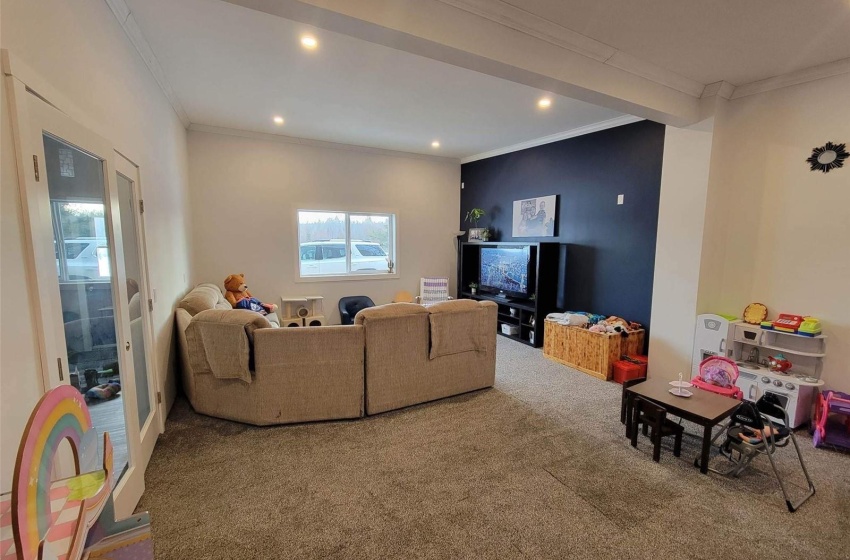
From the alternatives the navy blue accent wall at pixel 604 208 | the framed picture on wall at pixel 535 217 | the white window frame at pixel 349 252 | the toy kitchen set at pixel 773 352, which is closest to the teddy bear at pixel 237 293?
the white window frame at pixel 349 252

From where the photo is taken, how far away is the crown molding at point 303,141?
188 inches

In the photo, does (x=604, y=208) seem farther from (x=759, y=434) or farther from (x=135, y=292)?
(x=135, y=292)

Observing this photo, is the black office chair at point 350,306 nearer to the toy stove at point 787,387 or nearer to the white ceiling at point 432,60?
the white ceiling at point 432,60

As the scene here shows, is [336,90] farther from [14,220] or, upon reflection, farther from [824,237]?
[824,237]

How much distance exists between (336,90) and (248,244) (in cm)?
271

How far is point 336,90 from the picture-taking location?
3424 millimetres

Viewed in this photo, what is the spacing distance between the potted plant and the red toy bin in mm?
2821

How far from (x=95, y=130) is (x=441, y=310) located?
8.08 ft

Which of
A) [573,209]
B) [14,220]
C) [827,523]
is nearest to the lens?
[14,220]

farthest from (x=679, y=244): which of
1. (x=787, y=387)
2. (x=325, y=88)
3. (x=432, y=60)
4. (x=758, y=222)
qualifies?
(x=325, y=88)

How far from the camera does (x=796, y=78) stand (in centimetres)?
281

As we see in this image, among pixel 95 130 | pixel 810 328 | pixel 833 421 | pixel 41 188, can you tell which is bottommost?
pixel 833 421

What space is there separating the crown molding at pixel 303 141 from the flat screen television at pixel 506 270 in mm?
1932

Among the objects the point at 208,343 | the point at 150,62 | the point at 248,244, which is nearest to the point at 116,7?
the point at 150,62
